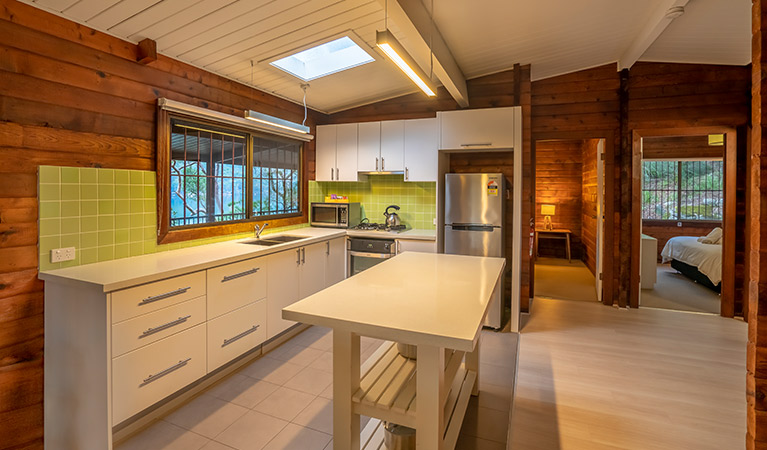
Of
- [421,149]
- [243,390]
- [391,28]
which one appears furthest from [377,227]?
[243,390]

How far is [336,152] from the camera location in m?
4.38

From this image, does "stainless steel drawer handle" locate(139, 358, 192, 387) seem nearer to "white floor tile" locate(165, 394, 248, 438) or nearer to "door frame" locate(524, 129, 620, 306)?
"white floor tile" locate(165, 394, 248, 438)

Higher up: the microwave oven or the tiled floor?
the microwave oven

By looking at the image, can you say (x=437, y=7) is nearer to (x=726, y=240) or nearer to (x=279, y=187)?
(x=279, y=187)

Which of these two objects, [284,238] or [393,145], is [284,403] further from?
[393,145]

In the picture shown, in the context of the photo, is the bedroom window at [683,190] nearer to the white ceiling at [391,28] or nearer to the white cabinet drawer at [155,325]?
the white ceiling at [391,28]

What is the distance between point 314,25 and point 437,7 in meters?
0.90

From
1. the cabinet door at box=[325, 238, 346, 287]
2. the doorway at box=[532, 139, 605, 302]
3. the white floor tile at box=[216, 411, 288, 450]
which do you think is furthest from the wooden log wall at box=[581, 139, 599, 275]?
the white floor tile at box=[216, 411, 288, 450]

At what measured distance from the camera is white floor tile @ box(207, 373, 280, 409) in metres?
2.40

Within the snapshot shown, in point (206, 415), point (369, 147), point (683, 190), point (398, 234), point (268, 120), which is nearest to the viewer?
point (206, 415)

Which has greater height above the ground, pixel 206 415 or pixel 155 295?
pixel 155 295

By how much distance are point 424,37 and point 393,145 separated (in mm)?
1627

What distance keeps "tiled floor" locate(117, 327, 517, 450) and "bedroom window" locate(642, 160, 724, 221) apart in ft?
22.2

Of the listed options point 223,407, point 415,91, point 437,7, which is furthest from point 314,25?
point 223,407
